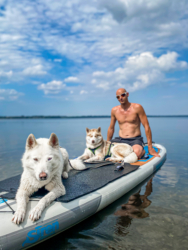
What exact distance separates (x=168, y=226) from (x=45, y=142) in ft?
10.2

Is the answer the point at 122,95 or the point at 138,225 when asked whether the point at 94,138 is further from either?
the point at 138,225

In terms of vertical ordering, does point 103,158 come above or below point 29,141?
below

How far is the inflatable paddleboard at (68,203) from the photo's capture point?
283 cm

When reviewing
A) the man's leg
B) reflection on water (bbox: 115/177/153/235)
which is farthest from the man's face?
reflection on water (bbox: 115/177/153/235)

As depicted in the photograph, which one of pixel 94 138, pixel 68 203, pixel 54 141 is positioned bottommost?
pixel 68 203

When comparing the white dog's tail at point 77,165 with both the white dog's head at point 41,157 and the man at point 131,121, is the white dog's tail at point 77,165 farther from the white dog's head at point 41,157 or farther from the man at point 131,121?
the man at point 131,121

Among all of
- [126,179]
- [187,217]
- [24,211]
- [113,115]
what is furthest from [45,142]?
A: [113,115]

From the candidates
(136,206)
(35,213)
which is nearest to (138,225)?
(136,206)

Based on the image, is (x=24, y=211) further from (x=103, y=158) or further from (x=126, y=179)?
(x=103, y=158)

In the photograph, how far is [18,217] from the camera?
2859 mm

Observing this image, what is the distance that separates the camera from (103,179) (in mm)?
4715

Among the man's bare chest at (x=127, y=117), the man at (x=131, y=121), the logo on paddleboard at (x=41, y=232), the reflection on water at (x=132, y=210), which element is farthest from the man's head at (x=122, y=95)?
the logo on paddleboard at (x=41, y=232)

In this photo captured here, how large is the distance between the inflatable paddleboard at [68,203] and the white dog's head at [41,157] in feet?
2.33

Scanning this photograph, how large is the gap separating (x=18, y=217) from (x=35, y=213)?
246mm
